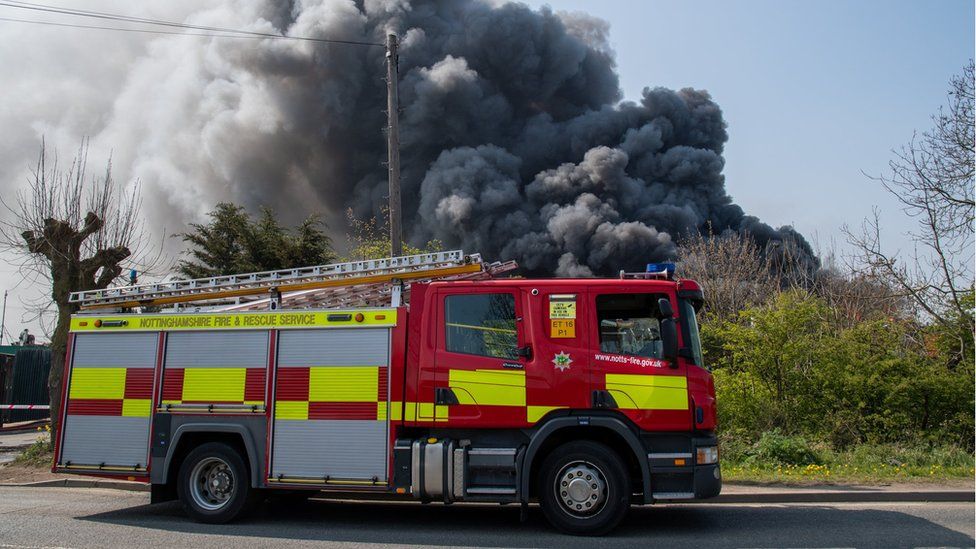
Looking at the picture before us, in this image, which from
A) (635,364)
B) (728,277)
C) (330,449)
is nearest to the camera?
(635,364)

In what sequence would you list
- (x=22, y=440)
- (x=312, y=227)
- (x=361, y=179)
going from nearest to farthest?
(x=22, y=440), (x=312, y=227), (x=361, y=179)

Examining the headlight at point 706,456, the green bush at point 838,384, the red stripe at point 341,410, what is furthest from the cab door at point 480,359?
the green bush at point 838,384

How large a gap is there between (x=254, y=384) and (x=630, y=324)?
3.51m

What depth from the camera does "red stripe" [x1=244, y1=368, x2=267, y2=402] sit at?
6.97 meters

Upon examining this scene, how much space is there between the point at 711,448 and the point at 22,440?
15403mm

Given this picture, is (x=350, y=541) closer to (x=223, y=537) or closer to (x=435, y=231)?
(x=223, y=537)

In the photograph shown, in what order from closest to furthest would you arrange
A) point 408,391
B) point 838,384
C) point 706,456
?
point 706,456
point 408,391
point 838,384

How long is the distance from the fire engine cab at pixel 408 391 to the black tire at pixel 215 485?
0.01 meters

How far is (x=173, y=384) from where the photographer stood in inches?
284

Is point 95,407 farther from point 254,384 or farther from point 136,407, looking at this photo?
point 254,384

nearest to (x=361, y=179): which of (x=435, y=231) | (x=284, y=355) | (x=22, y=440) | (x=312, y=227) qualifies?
(x=435, y=231)

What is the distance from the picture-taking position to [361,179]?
44.7 meters

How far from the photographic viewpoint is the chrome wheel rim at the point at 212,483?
23.2ft

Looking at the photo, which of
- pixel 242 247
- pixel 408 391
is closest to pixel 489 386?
pixel 408 391
